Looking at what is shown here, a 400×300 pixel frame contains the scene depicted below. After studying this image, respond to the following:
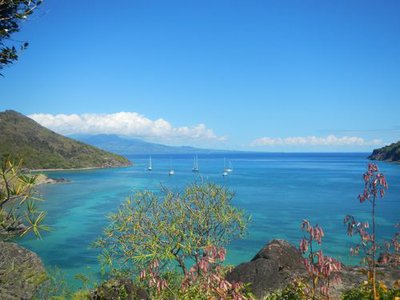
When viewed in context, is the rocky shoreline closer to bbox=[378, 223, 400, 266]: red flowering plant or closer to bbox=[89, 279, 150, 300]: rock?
bbox=[89, 279, 150, 300]: rock

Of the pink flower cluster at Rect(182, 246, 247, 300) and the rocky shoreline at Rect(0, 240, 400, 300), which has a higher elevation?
the pink flower cluster at Rect(182, 246, 247, 300)

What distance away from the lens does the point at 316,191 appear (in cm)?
10819

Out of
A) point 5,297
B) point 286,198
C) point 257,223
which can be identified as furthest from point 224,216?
point 286,198

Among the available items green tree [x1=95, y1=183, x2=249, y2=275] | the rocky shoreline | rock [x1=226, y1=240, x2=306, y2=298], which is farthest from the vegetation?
green tree [x1=95, y1=183, x2=249, y2=275]

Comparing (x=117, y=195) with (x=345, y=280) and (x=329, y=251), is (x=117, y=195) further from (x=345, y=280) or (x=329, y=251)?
(x=345, y=280)

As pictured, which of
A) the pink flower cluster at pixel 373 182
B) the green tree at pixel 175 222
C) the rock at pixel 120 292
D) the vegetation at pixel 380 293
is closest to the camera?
the pink flower cluster at pixel 373 182

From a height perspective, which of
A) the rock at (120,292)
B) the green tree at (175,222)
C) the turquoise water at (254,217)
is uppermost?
the green tree at (175,222)

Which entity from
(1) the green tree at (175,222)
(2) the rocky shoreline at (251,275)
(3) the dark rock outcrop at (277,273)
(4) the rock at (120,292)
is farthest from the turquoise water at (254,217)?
(4) the rock at (120,292)

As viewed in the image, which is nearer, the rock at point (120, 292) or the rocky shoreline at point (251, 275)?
the rock at point (120, 292)

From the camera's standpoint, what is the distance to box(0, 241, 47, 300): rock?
2148 cm

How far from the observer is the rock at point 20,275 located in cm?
2148

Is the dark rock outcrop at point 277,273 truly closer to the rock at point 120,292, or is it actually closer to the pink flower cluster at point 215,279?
the rock at point 120,292

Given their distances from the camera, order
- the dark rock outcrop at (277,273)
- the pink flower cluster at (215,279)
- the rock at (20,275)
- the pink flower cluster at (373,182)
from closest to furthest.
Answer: the pink flower cluster at (215,279), the pink flower cluster at (373,182), the dark rock outcrop at (277,273), the rock at (20,275)

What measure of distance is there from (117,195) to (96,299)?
91184mm
